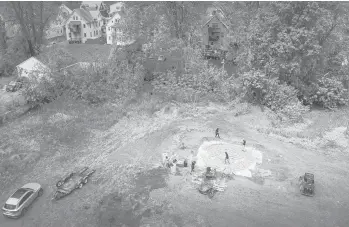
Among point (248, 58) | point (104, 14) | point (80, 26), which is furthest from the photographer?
point (104, 14)

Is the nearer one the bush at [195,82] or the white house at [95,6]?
the bush at [195,82]

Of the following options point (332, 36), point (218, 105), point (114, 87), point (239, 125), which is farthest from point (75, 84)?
A: point (332, 36)

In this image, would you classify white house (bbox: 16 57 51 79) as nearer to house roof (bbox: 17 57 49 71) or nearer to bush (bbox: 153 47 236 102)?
house roof (bbox: 17 57 49 71)

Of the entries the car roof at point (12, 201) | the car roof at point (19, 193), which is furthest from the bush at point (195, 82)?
the car roof at point (12, 201)

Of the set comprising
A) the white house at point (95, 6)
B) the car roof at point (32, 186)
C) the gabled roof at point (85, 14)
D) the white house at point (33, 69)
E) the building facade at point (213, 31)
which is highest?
the white house at point (95, 6)

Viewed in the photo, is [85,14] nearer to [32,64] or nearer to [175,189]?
[32,64]

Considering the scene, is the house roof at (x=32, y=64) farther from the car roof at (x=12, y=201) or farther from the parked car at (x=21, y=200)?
the car roof at (x=12, y=201)

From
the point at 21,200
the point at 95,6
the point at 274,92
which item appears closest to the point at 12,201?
the point at 21,200
